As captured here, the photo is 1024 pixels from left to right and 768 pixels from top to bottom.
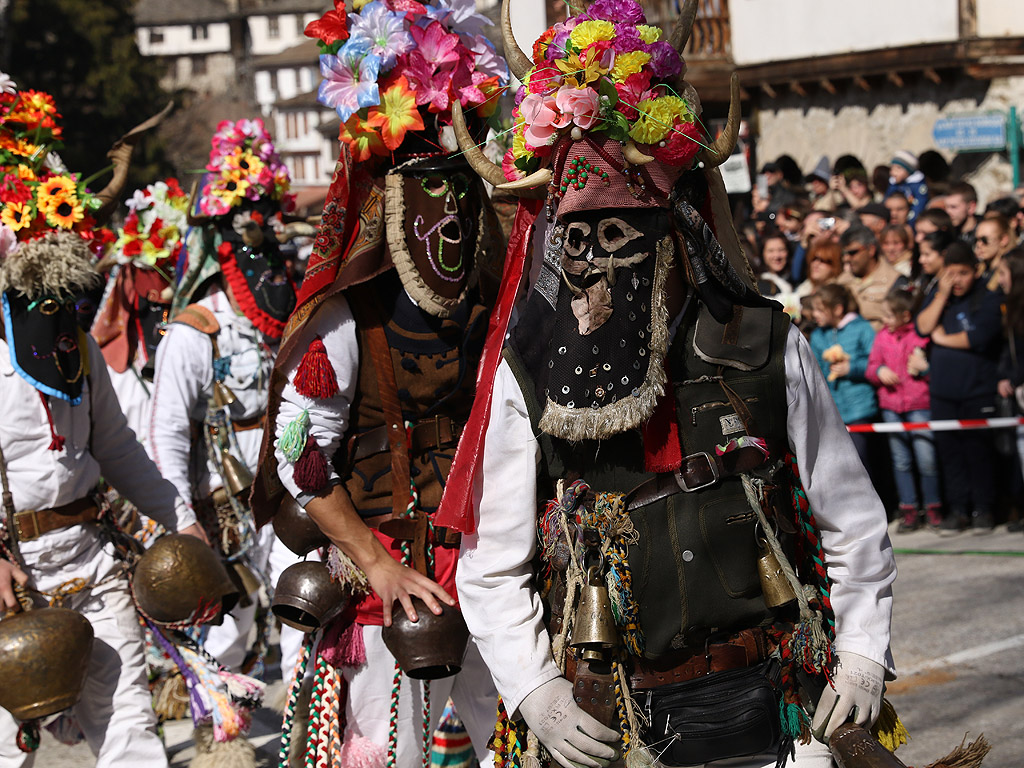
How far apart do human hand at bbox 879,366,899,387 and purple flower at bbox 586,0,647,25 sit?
6.82 metres

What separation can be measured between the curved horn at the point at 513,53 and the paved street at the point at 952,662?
3483mm

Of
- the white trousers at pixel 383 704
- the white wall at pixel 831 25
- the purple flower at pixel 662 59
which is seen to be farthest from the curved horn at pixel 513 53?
the white wall at pixel 831 25

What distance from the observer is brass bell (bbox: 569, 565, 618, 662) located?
2.67 metres

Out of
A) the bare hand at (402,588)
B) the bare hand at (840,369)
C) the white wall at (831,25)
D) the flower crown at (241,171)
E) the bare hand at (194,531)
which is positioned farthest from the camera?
the white wall at (831,25)

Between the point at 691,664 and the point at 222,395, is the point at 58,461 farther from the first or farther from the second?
the point at 691,664


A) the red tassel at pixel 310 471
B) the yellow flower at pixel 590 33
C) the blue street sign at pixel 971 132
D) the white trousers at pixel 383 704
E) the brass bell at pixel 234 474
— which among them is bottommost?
the white trousers at pixel 383 704

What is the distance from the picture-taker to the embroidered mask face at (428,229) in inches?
155

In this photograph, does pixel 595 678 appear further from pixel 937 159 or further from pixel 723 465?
pixel 937 159

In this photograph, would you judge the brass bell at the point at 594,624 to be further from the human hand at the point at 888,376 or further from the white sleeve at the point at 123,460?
the human hand at the point at 888,376

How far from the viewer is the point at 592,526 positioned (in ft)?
9.03

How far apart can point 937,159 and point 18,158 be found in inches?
740

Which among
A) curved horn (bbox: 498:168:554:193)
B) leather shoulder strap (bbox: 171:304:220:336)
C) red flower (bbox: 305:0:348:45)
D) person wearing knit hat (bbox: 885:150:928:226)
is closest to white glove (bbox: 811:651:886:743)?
curved horn (bbox: 498:168:554:193)

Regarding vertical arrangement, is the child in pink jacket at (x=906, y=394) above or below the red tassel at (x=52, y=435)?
below

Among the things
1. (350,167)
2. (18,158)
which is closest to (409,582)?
(350,167)
